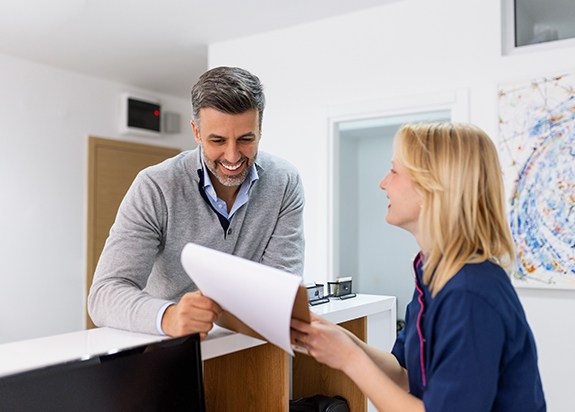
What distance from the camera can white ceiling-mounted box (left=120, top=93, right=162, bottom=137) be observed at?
5.06 m

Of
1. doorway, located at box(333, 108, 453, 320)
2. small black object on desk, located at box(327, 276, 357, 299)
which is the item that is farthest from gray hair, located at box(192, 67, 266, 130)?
doorway, located at box(333, 108, 453, 320)

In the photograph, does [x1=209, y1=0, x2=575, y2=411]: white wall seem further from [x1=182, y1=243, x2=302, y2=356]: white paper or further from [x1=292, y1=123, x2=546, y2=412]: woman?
[x1=182, y1=243, x2=302, y2=356]: white paper

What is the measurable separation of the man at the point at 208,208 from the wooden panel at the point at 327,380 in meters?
0.30

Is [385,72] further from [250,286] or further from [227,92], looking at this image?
[250,286]

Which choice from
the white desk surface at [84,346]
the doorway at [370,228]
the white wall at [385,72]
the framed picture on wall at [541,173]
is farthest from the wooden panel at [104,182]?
the white desk surface at [84,346]

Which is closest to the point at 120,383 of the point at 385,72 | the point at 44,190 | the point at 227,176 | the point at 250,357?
the point at 250,357

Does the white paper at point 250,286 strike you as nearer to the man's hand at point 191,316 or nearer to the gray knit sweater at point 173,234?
the man's hand at point 191,316

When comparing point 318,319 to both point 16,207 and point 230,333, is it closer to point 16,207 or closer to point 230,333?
point 230,333

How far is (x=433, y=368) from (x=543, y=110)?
2.21 metres

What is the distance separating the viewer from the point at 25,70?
4.42 meters

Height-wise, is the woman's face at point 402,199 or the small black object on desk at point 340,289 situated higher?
the woman's face at point 402,199

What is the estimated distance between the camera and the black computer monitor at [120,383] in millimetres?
884

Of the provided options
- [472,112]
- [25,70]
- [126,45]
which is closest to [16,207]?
[25,70]

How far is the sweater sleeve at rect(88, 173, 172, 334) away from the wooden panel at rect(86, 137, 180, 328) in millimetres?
3619
